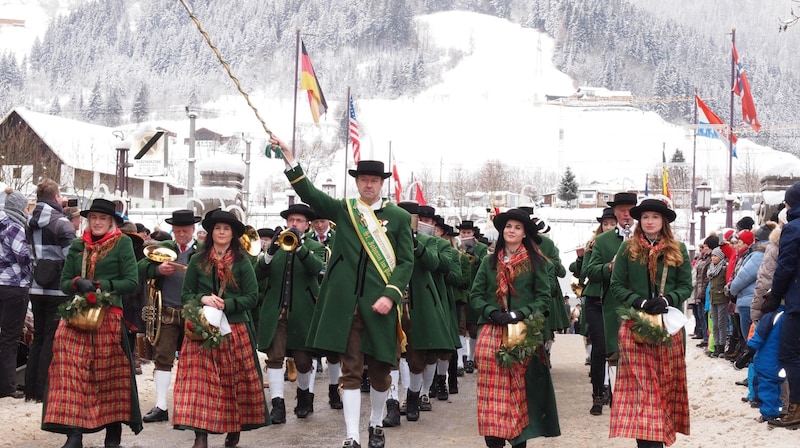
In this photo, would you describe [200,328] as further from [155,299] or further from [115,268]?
[155,299]

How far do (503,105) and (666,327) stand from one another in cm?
18943

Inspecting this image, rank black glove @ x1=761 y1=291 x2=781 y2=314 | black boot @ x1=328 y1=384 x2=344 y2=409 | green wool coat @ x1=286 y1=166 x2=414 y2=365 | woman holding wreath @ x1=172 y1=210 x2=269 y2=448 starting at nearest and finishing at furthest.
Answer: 1. woman holding wreath @ x1=172 y1=210 x2=269 y2=448
2. green wool coat @ x1=286 y1=166 x2=414 y2=365
3. black glove @ x1=761 y1=291 x2=781 y2=314
4. black boot @ x1=328 y1=384 x2=344 y2=409

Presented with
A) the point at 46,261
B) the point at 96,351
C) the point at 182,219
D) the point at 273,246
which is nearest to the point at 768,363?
the point at 273,246

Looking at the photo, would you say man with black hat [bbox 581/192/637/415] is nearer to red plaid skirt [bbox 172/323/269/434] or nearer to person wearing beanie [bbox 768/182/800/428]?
person wearing beanie [bbox 768/182/800/428]

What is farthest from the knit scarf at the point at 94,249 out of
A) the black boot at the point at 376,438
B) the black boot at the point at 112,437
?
the black boot at the point at 376,438

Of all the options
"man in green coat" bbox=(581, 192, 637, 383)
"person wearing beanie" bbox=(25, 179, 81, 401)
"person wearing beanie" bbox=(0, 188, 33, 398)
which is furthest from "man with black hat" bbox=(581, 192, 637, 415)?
"person wearing beanie" bbox=(0, 188, 33, 398)

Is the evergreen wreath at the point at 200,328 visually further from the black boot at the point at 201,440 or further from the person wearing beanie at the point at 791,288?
the person wearing beanie at the point at 791,288

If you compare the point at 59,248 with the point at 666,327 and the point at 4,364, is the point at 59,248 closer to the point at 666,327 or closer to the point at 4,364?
the point at 4,364

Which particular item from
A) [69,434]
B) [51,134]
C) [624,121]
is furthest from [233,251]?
[624,121]

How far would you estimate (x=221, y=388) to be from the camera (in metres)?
8.49

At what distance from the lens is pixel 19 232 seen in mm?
9938

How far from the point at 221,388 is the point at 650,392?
337 centimetres

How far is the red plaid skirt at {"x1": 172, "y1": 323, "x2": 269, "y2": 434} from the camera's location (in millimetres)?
8242

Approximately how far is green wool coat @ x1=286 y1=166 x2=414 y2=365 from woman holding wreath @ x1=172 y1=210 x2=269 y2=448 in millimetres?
605
